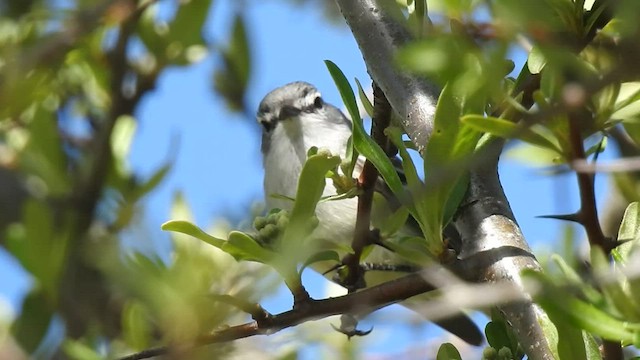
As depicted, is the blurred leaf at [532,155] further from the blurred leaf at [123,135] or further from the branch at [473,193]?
the blurred leaf at [123,135]

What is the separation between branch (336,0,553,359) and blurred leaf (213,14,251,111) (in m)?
0.84

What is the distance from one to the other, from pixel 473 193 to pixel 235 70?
48.8 inches

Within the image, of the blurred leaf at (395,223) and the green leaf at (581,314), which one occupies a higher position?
the green leaf at (581,314)

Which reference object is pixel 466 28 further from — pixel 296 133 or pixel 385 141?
pixel 296 133

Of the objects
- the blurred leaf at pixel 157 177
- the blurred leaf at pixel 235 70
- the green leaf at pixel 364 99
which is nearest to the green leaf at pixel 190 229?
the green leaf at pixel 364 99

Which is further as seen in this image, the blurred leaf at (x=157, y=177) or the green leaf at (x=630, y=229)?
the blurred leaf at (x=157, y=177)

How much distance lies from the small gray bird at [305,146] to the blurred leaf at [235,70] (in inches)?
12.4

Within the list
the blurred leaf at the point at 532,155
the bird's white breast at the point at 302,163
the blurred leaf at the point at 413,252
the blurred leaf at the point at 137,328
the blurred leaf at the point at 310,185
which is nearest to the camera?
the blurred leaf at the point at 310,185

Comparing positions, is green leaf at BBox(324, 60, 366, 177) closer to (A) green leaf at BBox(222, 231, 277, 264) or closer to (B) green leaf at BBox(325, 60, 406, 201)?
(B) green leaf at BBox(325, 60, 406, 201)

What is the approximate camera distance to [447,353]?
4.21ft

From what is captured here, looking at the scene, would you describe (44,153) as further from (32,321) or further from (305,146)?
(305,146)

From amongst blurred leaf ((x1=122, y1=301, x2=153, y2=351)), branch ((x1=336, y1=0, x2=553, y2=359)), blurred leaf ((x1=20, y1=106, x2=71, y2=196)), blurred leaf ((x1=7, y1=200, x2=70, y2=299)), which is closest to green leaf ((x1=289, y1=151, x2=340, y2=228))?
branch ((x1=336, y1=0, x2=553, y2=359))

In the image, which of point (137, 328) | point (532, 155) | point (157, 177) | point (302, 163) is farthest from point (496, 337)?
point (302, 163)

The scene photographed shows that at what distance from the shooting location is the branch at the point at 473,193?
1.28 meters
